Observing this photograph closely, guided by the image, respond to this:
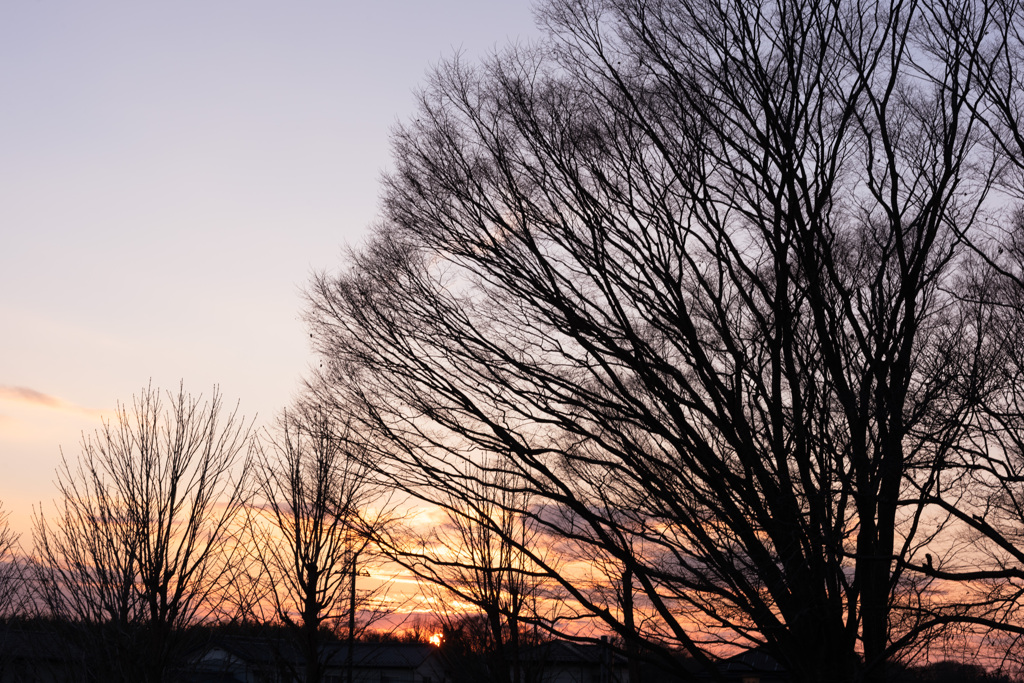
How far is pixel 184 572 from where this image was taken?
12.2 metres

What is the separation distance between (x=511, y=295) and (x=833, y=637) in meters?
4.39

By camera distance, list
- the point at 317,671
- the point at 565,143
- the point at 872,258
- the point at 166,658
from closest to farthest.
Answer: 1. the point at 565,143
2. the point at 872,258
3. the point at 166,658
4. the point at 317,671

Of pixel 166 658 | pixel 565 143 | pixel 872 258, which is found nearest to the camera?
pixel 565 143

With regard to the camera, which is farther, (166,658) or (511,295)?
(166,658)

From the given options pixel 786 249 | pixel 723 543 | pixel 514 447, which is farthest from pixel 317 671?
pixel 786 249

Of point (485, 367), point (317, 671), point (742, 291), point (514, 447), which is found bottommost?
point (317, 671)

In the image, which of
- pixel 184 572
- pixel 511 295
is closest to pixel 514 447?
pixel 511 295

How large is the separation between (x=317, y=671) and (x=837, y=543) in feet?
36.3

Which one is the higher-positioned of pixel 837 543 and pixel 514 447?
pixel 514 447

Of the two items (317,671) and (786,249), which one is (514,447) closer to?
(786,249)

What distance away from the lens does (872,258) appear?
9273 millimetres

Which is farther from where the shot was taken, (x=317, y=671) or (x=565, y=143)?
(x=317, y=671)

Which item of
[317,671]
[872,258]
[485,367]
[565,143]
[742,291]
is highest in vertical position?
[565,143]

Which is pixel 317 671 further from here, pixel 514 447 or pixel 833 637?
pixel 833 637
